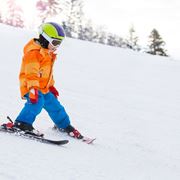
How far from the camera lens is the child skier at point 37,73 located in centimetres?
585

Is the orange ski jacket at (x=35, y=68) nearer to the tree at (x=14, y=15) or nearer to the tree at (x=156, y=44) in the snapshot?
the tree at (x=156, y=44)

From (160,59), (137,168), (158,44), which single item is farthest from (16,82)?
(158,44)

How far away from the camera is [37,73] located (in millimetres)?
5891

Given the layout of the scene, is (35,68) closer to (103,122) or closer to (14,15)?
(103,122)

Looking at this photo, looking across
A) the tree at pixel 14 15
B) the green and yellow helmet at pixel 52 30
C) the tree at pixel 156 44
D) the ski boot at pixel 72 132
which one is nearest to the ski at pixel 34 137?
the ski boot at pixel 72 132

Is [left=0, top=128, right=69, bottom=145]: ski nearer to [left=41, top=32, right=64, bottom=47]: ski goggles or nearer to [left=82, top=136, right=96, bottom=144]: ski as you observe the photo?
[left=82, top=136, right=96, bottom=144]: ski

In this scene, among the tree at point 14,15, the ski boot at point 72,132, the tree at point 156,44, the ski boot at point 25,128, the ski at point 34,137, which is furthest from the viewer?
the tree at point 14,15

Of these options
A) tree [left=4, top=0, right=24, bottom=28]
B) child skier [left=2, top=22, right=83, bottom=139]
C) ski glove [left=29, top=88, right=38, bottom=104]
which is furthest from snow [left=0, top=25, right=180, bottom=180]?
tree [left=4, top=0, right=24, bottom=28]

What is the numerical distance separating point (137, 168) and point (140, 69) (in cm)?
1351

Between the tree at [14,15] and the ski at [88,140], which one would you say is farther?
the tree at [14,15]

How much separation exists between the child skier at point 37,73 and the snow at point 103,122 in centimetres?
51

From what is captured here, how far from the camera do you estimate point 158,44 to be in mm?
55469

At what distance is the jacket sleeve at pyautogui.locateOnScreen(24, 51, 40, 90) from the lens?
581 cm

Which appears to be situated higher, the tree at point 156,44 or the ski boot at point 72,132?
the tree at point 156,44
